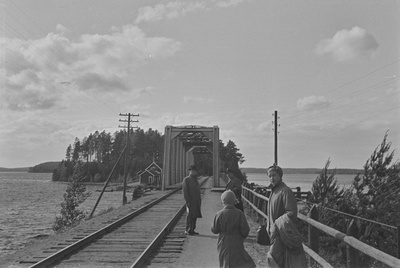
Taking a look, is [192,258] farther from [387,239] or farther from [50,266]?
[387,239]

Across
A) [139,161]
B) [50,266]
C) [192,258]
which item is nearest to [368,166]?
[192,258]

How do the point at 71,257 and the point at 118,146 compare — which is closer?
the point at 71,257

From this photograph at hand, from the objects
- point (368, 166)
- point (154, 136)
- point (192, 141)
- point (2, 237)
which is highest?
point (154, 136)

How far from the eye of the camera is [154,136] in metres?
142

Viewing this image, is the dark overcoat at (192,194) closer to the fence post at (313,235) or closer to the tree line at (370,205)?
the tree line at (370,205)

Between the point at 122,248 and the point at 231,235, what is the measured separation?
15.0 ft

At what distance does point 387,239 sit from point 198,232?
4851 millimetres

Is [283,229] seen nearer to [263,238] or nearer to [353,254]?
[263,238]

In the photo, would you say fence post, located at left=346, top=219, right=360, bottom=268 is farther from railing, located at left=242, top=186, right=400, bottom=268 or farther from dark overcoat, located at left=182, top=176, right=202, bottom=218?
dark overcoat, located at left=182, top=176, right=202, bottom=218

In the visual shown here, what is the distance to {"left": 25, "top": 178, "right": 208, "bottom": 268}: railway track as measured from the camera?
791 cm

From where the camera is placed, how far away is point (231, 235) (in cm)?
562

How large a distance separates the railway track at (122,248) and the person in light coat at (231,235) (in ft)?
7.38

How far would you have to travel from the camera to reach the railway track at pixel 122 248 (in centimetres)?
791

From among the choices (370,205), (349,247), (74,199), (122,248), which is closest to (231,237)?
(349,247)
